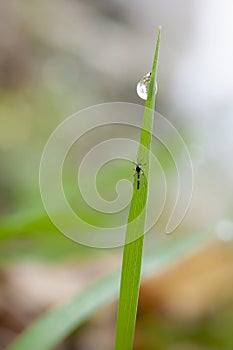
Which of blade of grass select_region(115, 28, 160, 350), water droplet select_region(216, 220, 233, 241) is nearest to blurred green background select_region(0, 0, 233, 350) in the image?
water droplet select_region(216, 220, 233, 241)

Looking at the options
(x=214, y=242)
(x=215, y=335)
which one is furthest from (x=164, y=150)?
(x=215, y=335)

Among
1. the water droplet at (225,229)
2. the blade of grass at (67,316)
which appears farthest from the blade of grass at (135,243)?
the water droplet at (225,229)

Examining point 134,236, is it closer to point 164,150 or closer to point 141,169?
point 141,169

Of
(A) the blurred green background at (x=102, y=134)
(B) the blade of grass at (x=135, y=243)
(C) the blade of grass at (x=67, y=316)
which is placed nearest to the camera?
(B) the blade of grass at (x=135, y=243)

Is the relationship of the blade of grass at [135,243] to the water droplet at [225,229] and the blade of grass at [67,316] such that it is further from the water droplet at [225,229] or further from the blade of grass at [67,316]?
the water droplet at [225,229]

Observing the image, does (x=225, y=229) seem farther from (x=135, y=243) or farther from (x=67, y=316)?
(x=135, y=243)
